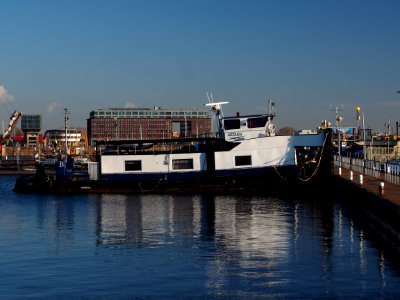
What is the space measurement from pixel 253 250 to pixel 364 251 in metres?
5.07

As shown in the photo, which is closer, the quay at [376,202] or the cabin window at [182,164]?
the quay at [376,202]

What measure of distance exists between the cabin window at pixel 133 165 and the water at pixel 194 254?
41.9 feet

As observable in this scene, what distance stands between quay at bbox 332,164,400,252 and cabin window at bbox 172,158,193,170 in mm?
13728

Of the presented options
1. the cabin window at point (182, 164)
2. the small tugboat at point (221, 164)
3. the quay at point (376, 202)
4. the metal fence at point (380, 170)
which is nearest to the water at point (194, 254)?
the quay at point (376, 202)

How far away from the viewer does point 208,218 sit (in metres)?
44.6

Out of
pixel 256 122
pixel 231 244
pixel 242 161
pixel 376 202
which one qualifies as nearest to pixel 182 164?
pixel 242 161

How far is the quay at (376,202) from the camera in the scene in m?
33.6

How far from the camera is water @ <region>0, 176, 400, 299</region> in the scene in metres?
24.0

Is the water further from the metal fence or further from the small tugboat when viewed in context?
the small tugboat

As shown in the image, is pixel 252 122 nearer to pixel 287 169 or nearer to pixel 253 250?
pixel 287 169

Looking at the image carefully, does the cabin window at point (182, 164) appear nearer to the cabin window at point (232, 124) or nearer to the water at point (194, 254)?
the cabin window at point (232, 124)

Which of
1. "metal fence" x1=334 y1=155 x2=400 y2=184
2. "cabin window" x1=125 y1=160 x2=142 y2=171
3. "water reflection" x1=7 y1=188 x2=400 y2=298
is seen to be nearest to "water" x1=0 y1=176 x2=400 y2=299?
"water reflection" x1=7 y1=188 x2=400 y2=298

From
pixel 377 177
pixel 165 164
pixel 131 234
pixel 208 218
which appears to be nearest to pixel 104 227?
pixel 131 234

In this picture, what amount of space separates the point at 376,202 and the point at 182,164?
27.1 meters
